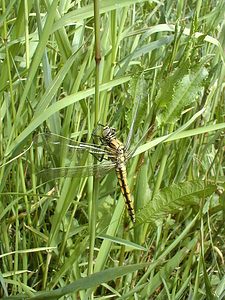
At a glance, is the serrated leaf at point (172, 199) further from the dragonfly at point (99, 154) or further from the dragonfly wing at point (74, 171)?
the dragonfly wing at point (74, 171)

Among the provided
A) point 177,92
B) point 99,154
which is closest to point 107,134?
point 99,154

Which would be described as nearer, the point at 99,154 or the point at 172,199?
the point at 99,154

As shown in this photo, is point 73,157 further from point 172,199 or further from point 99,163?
point 172,199

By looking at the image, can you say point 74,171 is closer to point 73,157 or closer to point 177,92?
point 73,157

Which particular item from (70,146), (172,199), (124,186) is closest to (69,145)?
(70,146)

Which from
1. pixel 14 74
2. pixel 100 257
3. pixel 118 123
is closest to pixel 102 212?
pixel 100 257

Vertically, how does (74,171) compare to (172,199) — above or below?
above
